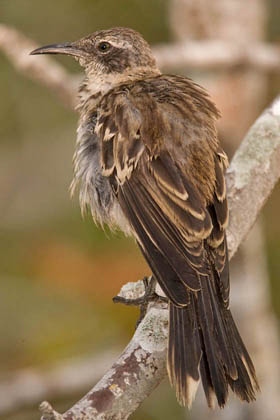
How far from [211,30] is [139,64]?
5.76ft

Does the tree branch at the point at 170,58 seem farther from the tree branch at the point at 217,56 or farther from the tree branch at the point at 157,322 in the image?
the tree branch at the point at 157,322

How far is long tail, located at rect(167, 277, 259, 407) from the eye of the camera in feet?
12.8

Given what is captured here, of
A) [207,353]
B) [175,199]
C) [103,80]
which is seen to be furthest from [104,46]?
[207,353]

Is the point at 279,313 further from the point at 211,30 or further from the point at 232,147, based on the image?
the point at 211,30

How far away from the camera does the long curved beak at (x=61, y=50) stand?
5.67m

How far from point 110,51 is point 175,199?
1.77 m

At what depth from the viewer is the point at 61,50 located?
226 inches

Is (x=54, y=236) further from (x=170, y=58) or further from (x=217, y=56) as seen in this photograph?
(x=217, y=56)

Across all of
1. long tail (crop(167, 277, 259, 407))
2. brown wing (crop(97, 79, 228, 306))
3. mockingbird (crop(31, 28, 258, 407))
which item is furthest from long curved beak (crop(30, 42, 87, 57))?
long tail (crop(167, 277, 259, 407))

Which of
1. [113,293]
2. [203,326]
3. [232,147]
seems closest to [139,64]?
[232,147]

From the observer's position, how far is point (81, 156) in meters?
5.03

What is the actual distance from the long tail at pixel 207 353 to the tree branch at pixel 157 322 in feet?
0.37

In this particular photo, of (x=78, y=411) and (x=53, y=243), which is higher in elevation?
(x=53, y=243)

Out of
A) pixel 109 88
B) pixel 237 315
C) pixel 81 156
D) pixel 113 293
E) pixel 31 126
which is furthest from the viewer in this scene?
pixel 31 126
